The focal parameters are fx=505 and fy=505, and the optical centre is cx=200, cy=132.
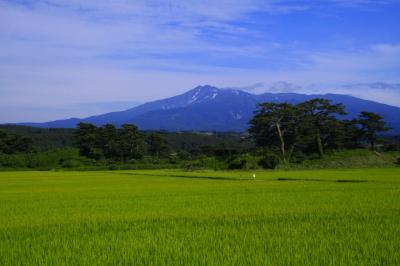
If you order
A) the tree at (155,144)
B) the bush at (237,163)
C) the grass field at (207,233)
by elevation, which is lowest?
the bush at (237,163)

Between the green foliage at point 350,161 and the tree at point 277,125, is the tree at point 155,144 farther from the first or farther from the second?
the green foliage at point 350,161

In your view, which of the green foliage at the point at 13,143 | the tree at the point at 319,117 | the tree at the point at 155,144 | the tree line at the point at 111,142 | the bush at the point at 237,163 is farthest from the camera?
the tree at the point at 155,144

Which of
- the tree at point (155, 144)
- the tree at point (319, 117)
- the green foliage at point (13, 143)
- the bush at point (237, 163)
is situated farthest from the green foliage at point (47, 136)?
the bush at point (237, 163)

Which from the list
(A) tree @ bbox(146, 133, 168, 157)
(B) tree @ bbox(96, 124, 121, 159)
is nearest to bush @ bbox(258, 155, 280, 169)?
(B) tree @ bbox(96, 124, 121, 159)

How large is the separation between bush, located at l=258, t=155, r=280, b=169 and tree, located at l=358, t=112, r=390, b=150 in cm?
1379

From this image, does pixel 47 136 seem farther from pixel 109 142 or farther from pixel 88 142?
pixel 109 142

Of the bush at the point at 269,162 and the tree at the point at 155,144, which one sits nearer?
the bush at the point at 269,162

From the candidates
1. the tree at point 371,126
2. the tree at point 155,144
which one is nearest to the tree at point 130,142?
the tree at point 155,144

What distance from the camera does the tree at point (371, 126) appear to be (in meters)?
51.6

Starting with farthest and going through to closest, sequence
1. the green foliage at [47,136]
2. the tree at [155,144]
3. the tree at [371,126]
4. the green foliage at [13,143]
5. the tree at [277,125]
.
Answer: the green foliage at [47,136], the tree at [155,144], the green foliage at [13,143], the tree at [371,126], the tree at [277,125]

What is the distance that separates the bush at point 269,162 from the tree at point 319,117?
Answer: 872 cm

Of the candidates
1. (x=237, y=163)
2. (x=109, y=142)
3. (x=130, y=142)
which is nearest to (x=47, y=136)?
(x=109, y=142)

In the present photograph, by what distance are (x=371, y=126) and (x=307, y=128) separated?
692 cm

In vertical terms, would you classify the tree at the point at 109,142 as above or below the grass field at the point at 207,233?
above
